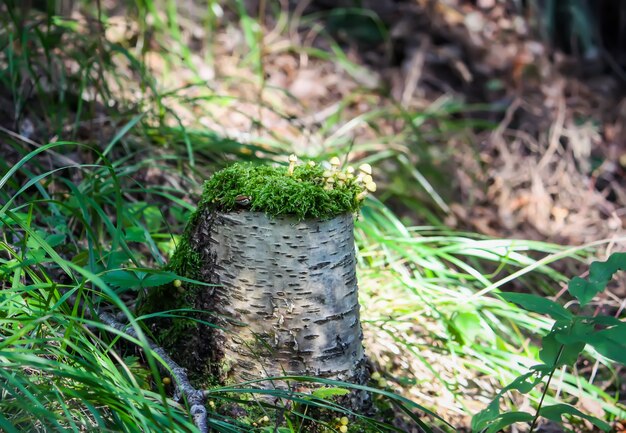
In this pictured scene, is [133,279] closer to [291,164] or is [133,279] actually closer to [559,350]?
[291,164]

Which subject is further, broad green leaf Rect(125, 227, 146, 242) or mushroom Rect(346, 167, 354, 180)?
broad green leaf Rect(125, 227, 146, 242)

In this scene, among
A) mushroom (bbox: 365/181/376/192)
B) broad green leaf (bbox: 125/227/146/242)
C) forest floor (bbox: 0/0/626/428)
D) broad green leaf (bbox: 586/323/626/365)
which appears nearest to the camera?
broad green leaf (bbox: 586/323/626/365)

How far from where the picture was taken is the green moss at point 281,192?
5.04 feet

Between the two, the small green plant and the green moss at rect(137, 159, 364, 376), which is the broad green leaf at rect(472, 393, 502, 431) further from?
the green moss at rect(137, 159, 364, 376)

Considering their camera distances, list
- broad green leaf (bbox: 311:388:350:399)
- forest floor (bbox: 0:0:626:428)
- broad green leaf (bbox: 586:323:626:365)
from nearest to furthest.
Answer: broad green leaf (bbox: 586:323:626:365) → broad green leaf (bbox: 311:388:350:399) → forest floor (bbox: 0:0:626:428)

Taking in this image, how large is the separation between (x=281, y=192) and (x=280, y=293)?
259 mm

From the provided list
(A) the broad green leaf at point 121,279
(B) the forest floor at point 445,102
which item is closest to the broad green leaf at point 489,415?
Result: (A) the broad green leaf at point 121,279

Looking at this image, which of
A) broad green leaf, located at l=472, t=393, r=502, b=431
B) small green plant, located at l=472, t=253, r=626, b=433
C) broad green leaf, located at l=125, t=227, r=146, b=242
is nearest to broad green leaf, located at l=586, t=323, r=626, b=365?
small green plant, located at l=472, t=253, r=626, b=433

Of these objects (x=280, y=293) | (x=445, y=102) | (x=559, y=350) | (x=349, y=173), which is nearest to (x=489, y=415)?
(x=559, y=350)

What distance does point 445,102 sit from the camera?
177 inches

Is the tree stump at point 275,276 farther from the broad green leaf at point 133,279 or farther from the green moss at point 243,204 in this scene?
the broad green leaf at point 133,279

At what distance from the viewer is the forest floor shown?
11.9ft

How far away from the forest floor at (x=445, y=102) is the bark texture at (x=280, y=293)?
1.44 m

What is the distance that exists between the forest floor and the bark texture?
144 cm
